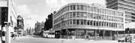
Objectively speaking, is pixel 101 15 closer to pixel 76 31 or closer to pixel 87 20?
pixel 87 20

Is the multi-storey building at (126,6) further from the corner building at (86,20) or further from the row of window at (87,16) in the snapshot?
the corner building at (86,20)

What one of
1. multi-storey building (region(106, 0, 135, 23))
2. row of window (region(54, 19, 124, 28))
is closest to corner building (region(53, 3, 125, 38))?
row of window (region(54, 19, 124, 28))

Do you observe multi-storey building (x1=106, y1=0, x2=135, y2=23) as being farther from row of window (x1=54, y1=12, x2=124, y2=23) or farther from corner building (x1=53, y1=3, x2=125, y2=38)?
corner building (x1=53, y1=3, x2=125, y2=38)

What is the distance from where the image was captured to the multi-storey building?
418 ft

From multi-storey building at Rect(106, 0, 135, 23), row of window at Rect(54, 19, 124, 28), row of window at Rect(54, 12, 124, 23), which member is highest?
multi-storey building at Rect(106, 0, 135, 23)

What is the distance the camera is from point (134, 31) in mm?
106312

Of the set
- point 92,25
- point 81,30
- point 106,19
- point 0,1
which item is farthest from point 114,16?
point 0,1

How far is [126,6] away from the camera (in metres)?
134

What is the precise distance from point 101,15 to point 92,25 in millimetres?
8332

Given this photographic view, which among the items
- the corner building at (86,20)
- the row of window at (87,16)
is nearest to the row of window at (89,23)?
the corner building at (86,20)

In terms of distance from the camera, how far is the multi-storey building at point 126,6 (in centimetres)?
12750

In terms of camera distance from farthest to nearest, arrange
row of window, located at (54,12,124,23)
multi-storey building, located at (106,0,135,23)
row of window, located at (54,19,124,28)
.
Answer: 1. multi-storey building, located at (106,0,135,23)
2. row of window, located at (54,12,124,23)
3. row of window, located at (54,19,124,28)

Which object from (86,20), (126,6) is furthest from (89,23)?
(126,6)

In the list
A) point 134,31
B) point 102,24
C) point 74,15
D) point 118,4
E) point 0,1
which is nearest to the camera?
point 0,1
